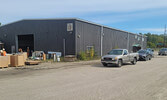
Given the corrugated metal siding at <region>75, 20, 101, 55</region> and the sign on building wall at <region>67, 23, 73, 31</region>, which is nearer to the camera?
the sign on building wall at <region>67, 23, 73, 31</region>

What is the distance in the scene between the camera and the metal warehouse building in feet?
68.8

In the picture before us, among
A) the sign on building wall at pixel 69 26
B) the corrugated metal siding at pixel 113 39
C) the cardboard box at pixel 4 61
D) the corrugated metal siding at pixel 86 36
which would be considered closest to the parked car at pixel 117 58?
the corrugated metal siding at pixel 86 36

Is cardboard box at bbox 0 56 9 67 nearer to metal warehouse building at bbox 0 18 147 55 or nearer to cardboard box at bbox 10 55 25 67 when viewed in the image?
cardboard box at bbox 10 55 25 67

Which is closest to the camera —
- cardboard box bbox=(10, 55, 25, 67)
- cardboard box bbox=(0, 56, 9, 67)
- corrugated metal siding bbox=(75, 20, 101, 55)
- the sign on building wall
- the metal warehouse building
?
cardboard box bbox=(0, 56, 9, 67)

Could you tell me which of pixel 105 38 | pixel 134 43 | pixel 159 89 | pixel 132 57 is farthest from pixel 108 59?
pixel 134 43

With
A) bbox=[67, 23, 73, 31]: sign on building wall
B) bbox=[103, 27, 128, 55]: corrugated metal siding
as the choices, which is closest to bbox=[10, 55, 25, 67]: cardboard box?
bbox=[67, 23, 73, 31]: sign on building wall

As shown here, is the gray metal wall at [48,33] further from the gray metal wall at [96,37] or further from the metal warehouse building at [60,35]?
the gray metal wall at [96,37]

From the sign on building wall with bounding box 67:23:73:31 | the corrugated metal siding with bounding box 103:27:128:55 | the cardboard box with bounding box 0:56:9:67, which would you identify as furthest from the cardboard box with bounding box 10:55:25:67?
the corrugated metal siding with bounding box 103:27:128:55

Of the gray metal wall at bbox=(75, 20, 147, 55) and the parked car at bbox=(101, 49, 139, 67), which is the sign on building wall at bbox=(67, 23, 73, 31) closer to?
the gray metal wall at bbox=(75, 20, 147, 55)

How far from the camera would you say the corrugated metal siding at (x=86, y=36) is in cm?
2109

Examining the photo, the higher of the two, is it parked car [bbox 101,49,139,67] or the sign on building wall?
the sign on building wall

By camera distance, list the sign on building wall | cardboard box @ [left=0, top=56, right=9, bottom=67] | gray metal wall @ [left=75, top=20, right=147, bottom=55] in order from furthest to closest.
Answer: gray metal wall @ [left=75, top=20, right=147, bottom=55] < the sign on building wall < cardboard box @ [left=0, top=56, right=9, bottom=67]

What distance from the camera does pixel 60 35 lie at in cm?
2161

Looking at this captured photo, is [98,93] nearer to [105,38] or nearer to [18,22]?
[105,38]
